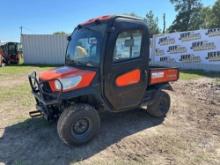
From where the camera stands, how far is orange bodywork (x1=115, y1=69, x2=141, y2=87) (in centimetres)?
441

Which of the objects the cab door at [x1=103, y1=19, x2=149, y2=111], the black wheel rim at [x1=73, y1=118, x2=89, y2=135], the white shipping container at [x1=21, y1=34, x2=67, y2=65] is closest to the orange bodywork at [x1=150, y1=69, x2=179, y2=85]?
the cab door at [x1=103, y1=19, x2=149, y2=111]

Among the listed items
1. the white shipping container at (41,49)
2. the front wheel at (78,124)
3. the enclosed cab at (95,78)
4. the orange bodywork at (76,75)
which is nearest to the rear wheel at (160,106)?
the enclosed cab at (95,78)

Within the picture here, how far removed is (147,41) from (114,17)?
2.67ft

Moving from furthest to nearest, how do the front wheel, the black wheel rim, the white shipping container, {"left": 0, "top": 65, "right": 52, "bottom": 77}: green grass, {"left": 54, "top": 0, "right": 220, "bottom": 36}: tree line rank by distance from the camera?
{"left": 54, "top": 0, "right": 220, "bottom": 36}: tree line → the white shipping container → {"left": 0, "top": 65, "right": 52, "bottom": 77}: green grass → the black wheel rim → the front wheel

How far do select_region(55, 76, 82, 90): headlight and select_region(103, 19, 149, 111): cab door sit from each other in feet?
1.58

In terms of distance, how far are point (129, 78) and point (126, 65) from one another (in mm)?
262

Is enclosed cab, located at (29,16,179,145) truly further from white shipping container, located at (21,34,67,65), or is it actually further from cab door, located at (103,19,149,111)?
white shipping container, located at (21,34,67,65)

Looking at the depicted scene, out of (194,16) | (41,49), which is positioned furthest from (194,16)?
(41,49)

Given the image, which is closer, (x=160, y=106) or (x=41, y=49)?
(x=160, y=106)

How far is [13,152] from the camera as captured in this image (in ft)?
13.3

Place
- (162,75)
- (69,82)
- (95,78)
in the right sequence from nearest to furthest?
(69,82) → (95,78) → (162,75)

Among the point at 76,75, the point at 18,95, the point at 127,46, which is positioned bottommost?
the point at 18,95

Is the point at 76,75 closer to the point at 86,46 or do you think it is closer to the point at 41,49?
the point at 86,46

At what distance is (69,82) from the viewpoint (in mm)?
4051
